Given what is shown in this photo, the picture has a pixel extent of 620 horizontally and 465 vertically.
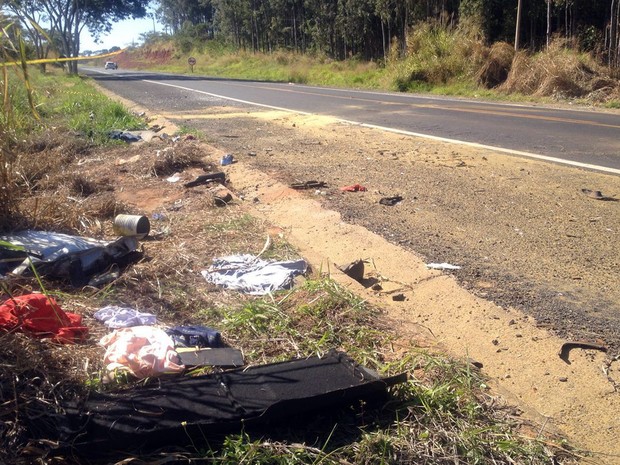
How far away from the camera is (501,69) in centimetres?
2416

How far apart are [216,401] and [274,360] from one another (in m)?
0.64

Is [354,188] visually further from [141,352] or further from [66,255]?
[141,352]

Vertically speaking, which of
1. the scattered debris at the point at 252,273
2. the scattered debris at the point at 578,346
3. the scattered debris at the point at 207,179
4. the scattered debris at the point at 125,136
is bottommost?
the scattered debris at the point at 578,346

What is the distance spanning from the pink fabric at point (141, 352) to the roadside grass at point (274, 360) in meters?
0.08

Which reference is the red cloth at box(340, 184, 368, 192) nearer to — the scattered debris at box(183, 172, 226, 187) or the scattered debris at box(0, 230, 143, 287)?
the scattered debris at box(183, 172, 226, 187)

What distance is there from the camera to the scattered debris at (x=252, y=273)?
168 inches

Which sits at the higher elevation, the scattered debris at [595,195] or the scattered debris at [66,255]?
the scattered debris at [66,255]

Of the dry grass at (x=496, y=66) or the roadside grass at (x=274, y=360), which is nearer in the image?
the roadside grass at (x=274, y=360)

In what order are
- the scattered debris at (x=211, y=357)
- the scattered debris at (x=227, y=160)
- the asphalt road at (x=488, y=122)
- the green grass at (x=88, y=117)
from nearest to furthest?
1. the scattered debris at (x=211, y=357)
2. the scattered debris at (x=227, y=160)
3. the asphalt road at (x=488, y=122)
4. the green grass at (x=88, y=117)

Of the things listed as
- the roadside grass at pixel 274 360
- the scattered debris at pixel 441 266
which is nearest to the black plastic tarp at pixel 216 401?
the roadside grass at pixel 274 360

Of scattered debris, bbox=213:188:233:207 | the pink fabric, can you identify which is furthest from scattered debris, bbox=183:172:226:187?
the pink fabric

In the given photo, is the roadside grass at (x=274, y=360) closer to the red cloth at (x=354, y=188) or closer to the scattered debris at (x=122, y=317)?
the scattered debris at (x=122, y=317)

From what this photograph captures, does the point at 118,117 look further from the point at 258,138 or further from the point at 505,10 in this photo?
the point at 505,10

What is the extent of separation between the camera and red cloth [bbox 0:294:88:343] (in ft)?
10.2
